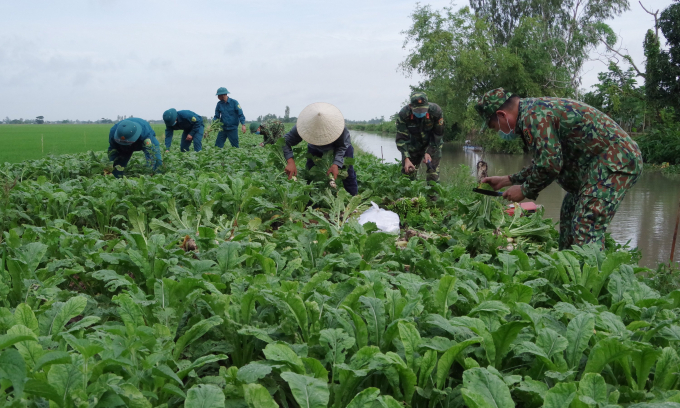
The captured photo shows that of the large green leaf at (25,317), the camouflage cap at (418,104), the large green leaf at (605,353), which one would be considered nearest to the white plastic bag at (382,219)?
the camouflage cap at (418,104)

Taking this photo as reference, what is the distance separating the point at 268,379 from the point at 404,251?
6.68 feet

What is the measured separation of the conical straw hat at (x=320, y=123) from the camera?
6832 millimetres

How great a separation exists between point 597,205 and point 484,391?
2887mm

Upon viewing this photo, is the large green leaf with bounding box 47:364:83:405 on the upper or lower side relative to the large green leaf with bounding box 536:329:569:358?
upper

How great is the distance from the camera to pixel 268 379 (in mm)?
2412

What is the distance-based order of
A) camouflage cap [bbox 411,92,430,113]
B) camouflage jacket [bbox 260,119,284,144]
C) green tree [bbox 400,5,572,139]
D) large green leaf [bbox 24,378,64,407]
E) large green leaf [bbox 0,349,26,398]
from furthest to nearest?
green tree [bbox 400,5,572,139]
camouflage jacket [bbox 260,119,284,144]
camouflage cap [bbox 411,92,430,113]
large green leaf [bbox 24,378,64,407]
large green leaf [bbox 0,349,26,398]

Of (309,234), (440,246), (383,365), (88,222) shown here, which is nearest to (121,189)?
(88,222)

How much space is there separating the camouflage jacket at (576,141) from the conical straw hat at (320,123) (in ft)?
9.31

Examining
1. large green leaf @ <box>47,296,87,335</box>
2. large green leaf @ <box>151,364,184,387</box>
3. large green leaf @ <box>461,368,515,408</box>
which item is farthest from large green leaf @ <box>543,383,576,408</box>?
large green leaf @ <box>47,296,87,335</box>

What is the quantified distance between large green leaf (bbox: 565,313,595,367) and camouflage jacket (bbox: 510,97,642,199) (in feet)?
6.59

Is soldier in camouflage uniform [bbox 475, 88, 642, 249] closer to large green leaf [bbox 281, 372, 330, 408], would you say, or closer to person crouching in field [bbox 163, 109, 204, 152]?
large green leaf [bbox 281, 372, 330, 408]

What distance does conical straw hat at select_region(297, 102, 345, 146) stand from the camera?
6832 mm

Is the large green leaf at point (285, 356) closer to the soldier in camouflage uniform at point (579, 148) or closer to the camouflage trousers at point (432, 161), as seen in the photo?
the soldier in camouflage uniform at point (579, 148)

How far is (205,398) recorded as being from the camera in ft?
6.47
